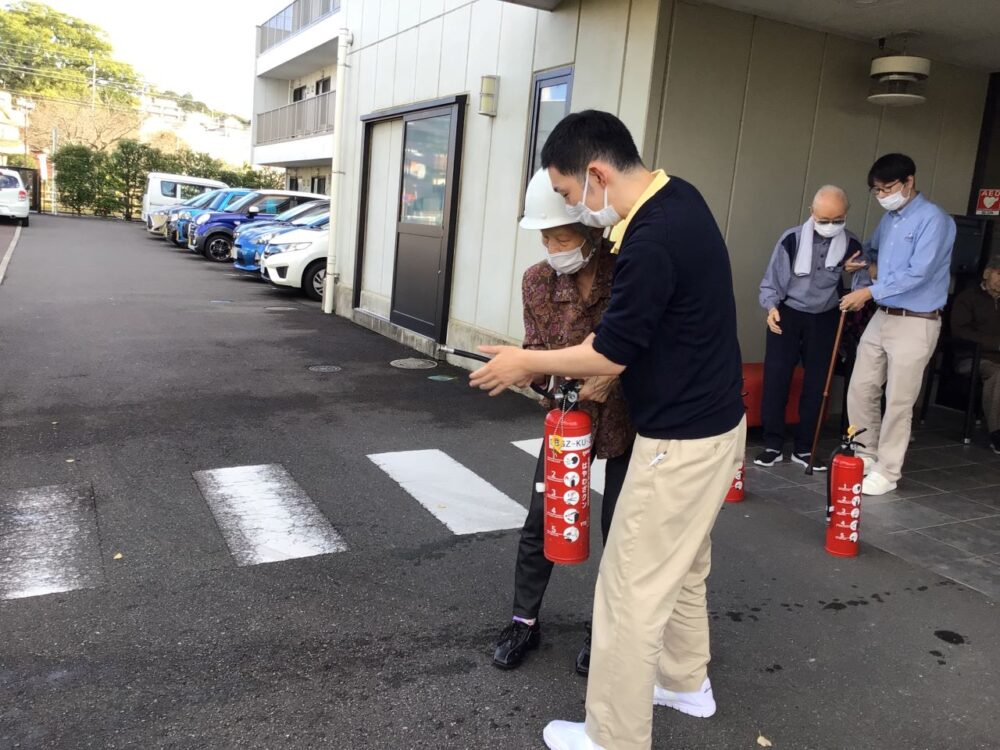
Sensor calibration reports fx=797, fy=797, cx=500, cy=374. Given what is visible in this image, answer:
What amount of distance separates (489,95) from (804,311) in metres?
3.97

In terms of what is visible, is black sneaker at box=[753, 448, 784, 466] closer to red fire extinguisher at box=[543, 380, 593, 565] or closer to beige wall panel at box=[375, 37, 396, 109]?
red fire extinguisher at box=[543, 380, 593, 565]

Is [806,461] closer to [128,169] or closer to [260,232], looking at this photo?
[260,232]

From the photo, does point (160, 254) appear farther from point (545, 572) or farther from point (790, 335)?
point (545, 572)

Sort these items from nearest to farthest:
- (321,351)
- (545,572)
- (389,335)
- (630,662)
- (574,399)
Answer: (630,662) → (574,399) → (545,572) → (321,351) → (389,335)

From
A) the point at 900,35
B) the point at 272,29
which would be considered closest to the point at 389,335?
the point at 900,35

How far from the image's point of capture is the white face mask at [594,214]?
91.2 inches

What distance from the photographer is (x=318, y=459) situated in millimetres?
5383

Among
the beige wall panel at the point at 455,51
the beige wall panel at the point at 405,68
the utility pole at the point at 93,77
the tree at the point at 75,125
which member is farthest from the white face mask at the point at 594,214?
the utility pole at the point at 93,77

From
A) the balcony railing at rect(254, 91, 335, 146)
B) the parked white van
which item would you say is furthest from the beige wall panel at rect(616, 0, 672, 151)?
the parked white van

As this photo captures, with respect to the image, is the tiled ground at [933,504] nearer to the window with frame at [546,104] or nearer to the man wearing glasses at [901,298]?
the man wearing glasses at [901,298]

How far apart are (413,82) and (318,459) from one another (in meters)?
6.05

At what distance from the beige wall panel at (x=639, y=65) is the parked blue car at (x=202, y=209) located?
53.7 feet

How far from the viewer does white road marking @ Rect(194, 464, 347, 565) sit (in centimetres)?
396

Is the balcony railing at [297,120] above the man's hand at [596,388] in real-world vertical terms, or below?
above
